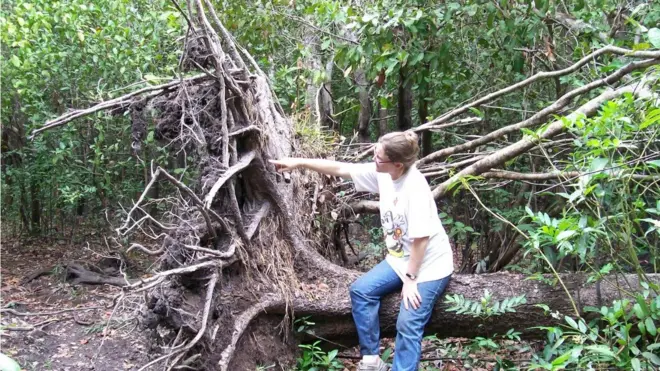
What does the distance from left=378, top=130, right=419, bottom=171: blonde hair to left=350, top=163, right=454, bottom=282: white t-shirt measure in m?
0.13

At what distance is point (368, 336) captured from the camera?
3.63m

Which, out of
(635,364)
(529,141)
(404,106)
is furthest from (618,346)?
(404,106)

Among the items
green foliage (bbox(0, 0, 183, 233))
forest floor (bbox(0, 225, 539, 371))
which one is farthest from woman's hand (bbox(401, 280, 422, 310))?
green foliage (bbox(0, 0, 183, 233))

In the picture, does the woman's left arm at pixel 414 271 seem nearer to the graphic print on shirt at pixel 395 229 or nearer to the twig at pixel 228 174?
the graphic print on shirt at pixel 395 229

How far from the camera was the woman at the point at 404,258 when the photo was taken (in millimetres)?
3334

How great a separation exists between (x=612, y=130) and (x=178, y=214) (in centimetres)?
273

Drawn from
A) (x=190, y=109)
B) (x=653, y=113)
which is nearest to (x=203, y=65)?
(x=190, y=109)

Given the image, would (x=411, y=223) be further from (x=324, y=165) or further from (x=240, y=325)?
(x=240, y=325)

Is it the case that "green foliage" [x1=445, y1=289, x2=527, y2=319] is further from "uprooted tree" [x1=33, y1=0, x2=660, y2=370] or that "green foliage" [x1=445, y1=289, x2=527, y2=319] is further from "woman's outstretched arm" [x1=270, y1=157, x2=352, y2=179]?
"woman's outstretched arm" [x1=270, y1=157, x2=352, y2=179]

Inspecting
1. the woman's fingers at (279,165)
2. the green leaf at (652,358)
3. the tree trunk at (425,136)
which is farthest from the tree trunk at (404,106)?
the green leaf at (652,358)

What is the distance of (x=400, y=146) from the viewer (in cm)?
332

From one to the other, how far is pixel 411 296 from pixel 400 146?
946 millimetres

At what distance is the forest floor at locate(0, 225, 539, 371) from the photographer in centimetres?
389

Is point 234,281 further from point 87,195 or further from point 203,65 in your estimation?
point 87,195
